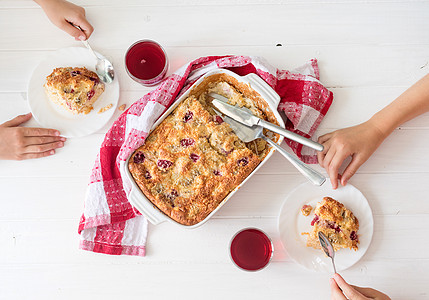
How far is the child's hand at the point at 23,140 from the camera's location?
195 cm

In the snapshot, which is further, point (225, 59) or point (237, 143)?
point (225, 59)

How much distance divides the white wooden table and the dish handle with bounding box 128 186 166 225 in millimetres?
259

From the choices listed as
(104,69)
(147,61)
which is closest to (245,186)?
(147,61)

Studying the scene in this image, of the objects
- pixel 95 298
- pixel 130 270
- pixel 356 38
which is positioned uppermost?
pixel 356 38

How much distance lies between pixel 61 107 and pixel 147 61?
1.67 ft

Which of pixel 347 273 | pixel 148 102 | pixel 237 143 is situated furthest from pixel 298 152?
pixel 148 102

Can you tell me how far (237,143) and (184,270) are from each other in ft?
2.40

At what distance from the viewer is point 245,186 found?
1.99 metres

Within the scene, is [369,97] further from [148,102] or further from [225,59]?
[148,102]

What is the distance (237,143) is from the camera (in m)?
1.80

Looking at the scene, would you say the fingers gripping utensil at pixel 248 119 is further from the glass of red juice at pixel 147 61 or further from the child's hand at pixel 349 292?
the child's hand at pixel 349 292

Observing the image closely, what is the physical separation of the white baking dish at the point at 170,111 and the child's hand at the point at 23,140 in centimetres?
51

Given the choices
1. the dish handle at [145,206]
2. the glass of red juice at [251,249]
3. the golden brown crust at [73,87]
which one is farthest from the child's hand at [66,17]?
the glass of red juice at [251,249]

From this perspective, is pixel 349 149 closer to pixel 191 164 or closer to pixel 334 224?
pixel 334 224
